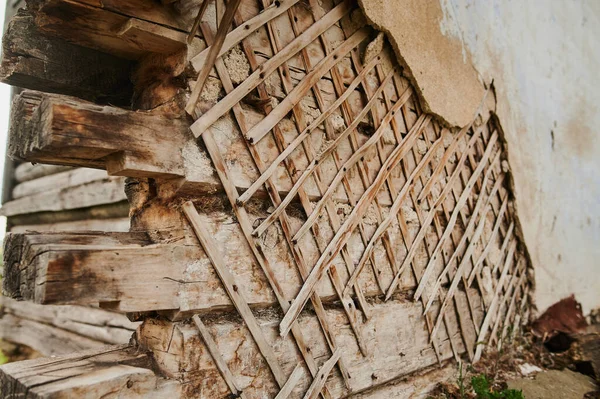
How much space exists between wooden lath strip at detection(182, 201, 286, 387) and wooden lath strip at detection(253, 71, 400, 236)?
0.60 feet

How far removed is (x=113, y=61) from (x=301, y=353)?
139cm

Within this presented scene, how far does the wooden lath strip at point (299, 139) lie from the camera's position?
1.67 m

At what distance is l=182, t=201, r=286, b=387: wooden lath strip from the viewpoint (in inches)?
60.9

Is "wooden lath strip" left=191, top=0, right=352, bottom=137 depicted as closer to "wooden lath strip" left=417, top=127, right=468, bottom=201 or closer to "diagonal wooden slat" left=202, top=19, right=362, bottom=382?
"diagonal wooden slat" left=202, top=19, right=362, bottom=382

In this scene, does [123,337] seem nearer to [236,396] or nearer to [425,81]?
[236,396]

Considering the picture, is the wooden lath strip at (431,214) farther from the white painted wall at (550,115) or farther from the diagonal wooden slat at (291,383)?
the diagonal wooden slat at (291,383)

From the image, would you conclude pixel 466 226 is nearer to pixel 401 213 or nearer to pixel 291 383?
pixel 401 213

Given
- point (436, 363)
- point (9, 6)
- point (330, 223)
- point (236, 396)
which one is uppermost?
point (9, 6)

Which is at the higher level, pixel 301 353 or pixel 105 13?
pixel 105 13

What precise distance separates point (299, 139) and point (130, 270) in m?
0.85

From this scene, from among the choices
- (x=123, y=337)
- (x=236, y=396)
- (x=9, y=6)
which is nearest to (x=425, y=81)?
(x=236, y=396)

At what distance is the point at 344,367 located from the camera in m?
1.95

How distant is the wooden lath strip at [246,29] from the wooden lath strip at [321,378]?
129 centimetres

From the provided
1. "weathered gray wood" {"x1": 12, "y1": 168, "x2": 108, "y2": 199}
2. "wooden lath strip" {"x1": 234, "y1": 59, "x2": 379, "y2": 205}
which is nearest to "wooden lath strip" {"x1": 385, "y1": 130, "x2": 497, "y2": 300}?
"wooden lath strip" {"x1": 234, "y1": 59, "x2": 379, "y2": 205}
